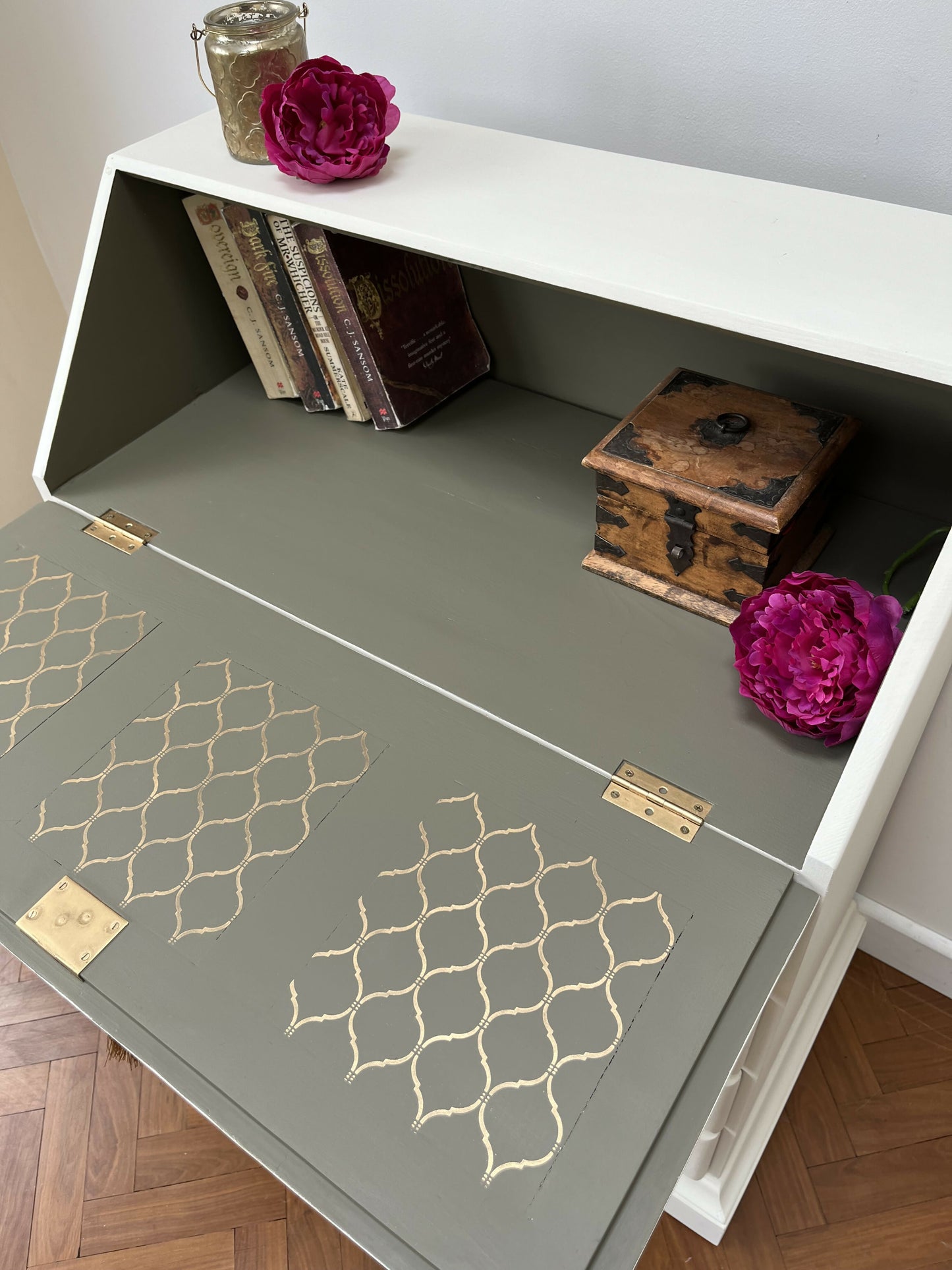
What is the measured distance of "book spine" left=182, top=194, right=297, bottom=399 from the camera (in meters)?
1.11

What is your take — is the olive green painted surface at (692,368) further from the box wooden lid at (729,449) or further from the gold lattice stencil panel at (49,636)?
the gold lattice stencil panel at (49,636)

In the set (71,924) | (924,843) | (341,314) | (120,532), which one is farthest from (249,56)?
(924,843)

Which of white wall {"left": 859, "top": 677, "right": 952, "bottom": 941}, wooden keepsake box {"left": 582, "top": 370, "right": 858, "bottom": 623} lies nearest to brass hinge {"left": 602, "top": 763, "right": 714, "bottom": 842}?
wooden keepsake box {"left": 582, "top": 370, "right": 858, "bottom": 623}

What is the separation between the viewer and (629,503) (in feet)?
2.97

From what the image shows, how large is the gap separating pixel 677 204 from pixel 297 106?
359 millimetres

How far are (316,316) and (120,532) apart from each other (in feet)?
1.11

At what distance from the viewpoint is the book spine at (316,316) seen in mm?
1048

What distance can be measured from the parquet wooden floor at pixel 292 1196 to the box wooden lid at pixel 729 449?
3.11 feet

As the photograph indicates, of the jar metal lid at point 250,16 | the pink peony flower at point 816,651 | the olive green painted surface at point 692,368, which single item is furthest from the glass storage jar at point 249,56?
the pink peony flower at point 816,651

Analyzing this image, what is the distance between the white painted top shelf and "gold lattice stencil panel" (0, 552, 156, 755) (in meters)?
0.43

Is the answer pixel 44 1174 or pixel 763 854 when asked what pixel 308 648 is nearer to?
pixel 763 854

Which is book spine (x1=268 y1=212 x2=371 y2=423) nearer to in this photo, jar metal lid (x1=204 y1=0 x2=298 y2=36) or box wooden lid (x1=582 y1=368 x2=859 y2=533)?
jar metal lid (x1=204 y1=0 x2=298 y2=36)

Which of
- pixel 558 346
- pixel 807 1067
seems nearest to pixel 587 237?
pixel 558 346

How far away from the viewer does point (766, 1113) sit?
49.1 inches
